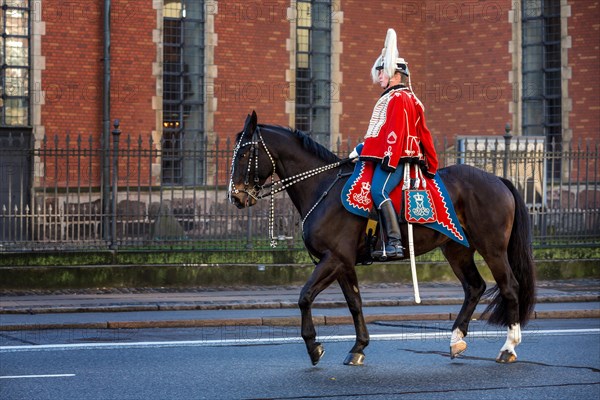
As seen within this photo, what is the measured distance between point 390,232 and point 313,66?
1827 centimetres

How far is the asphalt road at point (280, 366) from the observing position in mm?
8758

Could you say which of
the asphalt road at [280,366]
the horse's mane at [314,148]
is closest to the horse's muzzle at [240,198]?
the horse's mane at [314,148]

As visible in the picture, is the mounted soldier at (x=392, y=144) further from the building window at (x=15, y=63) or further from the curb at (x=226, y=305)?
the building window at (x=15, y=63)

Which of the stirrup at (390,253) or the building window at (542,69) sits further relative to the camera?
the building window at (542,69)

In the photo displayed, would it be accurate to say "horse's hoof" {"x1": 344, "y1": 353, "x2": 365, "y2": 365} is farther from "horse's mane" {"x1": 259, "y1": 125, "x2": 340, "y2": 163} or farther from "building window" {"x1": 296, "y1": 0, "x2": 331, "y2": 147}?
"building window" {"x1": 296, "y1": 0, "x2": 331, "y2": 147}

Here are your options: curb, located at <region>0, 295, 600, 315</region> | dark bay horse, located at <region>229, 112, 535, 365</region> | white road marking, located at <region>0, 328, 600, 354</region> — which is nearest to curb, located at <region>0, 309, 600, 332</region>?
curb, located at <region>0, 295, 600, 315</region>

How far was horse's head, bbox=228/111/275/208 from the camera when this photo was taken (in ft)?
34.0

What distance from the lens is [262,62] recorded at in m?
26.8

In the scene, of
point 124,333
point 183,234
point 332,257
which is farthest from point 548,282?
point 332,257

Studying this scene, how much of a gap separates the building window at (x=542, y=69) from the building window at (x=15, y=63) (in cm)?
1210

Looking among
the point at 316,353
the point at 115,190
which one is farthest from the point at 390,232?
the point at 115,190

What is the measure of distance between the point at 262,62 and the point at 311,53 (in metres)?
1.64

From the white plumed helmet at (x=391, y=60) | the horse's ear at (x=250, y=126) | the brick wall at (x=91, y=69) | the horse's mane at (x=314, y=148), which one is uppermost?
the brick wall at (x=91, y=69)

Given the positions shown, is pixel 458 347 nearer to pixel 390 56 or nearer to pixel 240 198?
pixel 240 198
